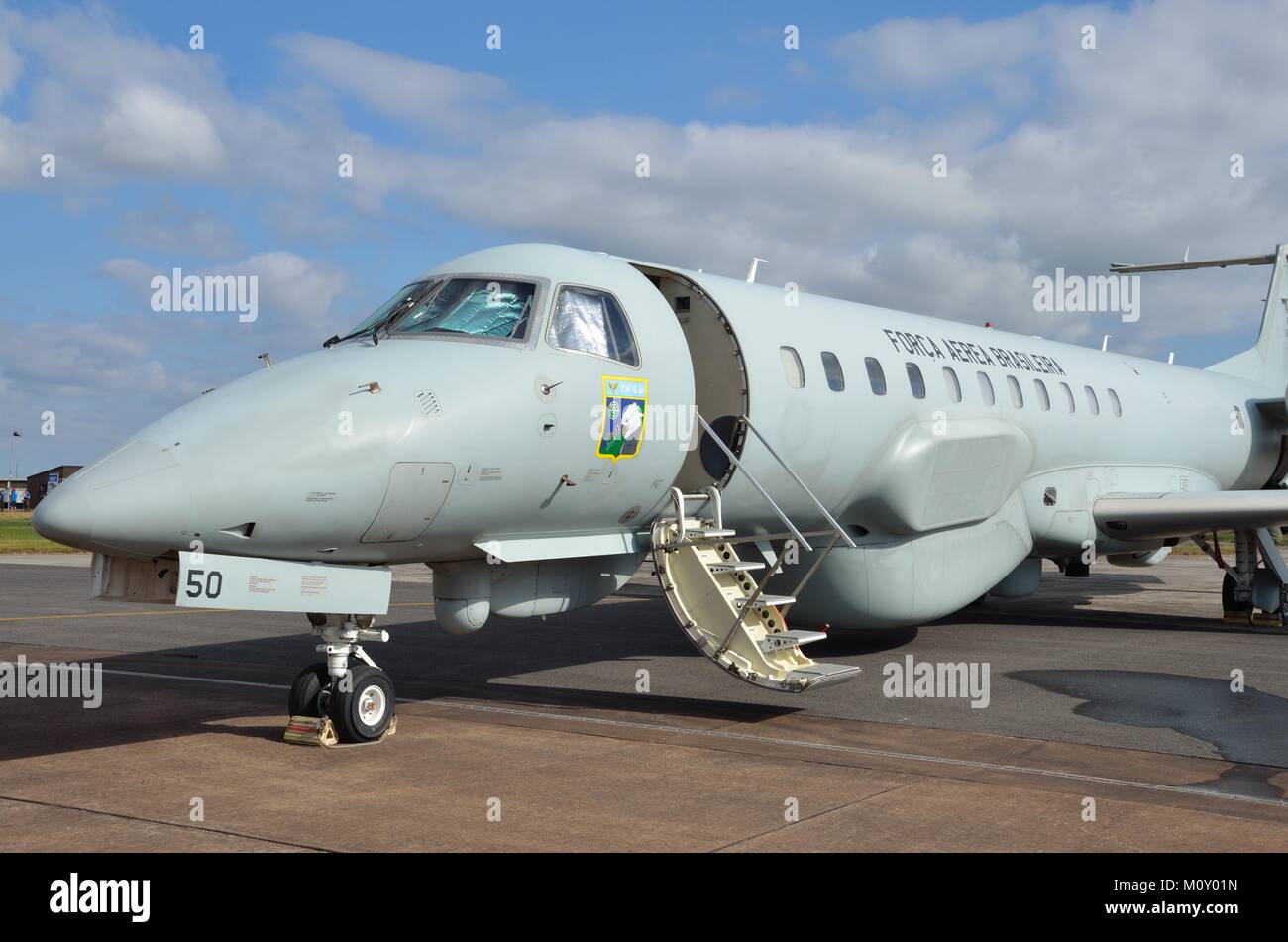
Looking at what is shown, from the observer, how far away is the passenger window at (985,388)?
14.1 meters

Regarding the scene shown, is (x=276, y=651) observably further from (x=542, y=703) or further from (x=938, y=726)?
(x=938, y=726)

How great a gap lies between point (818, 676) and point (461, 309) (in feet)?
13.3

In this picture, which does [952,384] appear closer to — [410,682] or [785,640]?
[785,640]

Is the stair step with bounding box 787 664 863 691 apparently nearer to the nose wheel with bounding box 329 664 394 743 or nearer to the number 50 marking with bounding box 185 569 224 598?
the nose wheel with bounding box 329 664 394 743

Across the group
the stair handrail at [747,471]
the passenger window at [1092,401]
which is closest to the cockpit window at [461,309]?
the stair handrail at [747,471]

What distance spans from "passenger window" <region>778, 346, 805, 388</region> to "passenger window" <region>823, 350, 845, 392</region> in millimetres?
387

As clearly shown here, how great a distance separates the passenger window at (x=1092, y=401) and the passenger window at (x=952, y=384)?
3786 mm

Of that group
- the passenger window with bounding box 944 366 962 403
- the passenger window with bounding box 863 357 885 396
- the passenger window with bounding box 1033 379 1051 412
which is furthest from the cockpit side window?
the passenger window with bounding box 1033 379 1051 412

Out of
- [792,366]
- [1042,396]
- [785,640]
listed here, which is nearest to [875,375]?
[792,366]

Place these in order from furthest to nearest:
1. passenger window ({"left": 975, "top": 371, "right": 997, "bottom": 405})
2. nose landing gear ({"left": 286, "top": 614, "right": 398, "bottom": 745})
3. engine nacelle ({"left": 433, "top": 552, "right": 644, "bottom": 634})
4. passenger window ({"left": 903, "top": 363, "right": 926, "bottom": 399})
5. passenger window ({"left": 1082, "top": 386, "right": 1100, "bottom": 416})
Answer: passenger window ({"left": 1082, "top": 386, "right": 1100, "bottom": 416})
passenger window ({"left": 975, "top": 371, "right": 997, "bottom": 405})
passenger window ({"left": 903, "top": 363, "right": 926, "bottom": 399})
engine nacelle ({"left": 433, "top": 552, "right": 644, "bottom": 634})
nose landing gear ({"left": 286, "top": 614, "right": 398, "bottom": 745})

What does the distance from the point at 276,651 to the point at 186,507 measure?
8107 millimetres

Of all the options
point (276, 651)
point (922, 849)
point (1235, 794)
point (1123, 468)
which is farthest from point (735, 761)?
point (1123, 468)

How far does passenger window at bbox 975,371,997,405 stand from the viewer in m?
14.1

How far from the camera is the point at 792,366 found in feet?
36.8
